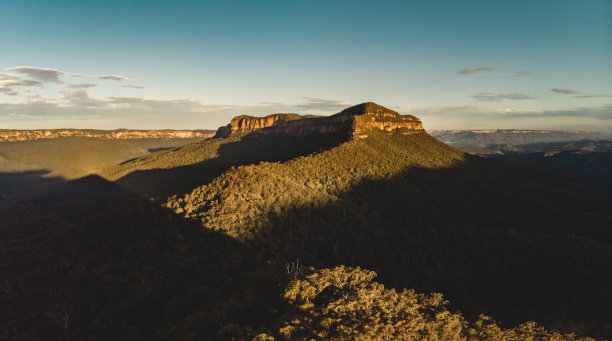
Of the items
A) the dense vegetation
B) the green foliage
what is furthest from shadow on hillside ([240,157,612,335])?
the green foliage

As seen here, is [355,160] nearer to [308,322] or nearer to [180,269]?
[180,269]

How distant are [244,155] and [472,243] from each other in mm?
123224

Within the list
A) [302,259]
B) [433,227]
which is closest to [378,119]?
[433,227]

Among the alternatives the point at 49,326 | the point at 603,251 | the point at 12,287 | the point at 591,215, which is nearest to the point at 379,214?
the point at 603,251

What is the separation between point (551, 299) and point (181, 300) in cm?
6144

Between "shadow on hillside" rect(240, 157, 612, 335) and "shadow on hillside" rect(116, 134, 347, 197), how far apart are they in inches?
1691

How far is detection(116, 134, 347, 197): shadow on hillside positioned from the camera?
116375 mm

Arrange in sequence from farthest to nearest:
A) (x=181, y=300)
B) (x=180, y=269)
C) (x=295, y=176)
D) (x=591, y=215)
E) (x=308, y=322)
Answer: (x=295, y=176), (x=591, y=215), (x=180, y=269), (x=181, y=300), (x=308, y=322)

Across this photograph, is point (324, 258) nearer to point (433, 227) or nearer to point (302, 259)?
point (302, 259)

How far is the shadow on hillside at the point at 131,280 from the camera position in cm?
2930

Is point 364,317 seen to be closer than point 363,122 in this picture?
Yes

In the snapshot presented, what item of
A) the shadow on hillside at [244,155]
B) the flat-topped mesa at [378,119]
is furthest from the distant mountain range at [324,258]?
the shadow on hillside at [244,155]

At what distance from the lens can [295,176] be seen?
84.0 meters

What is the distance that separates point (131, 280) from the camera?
3831 cm
